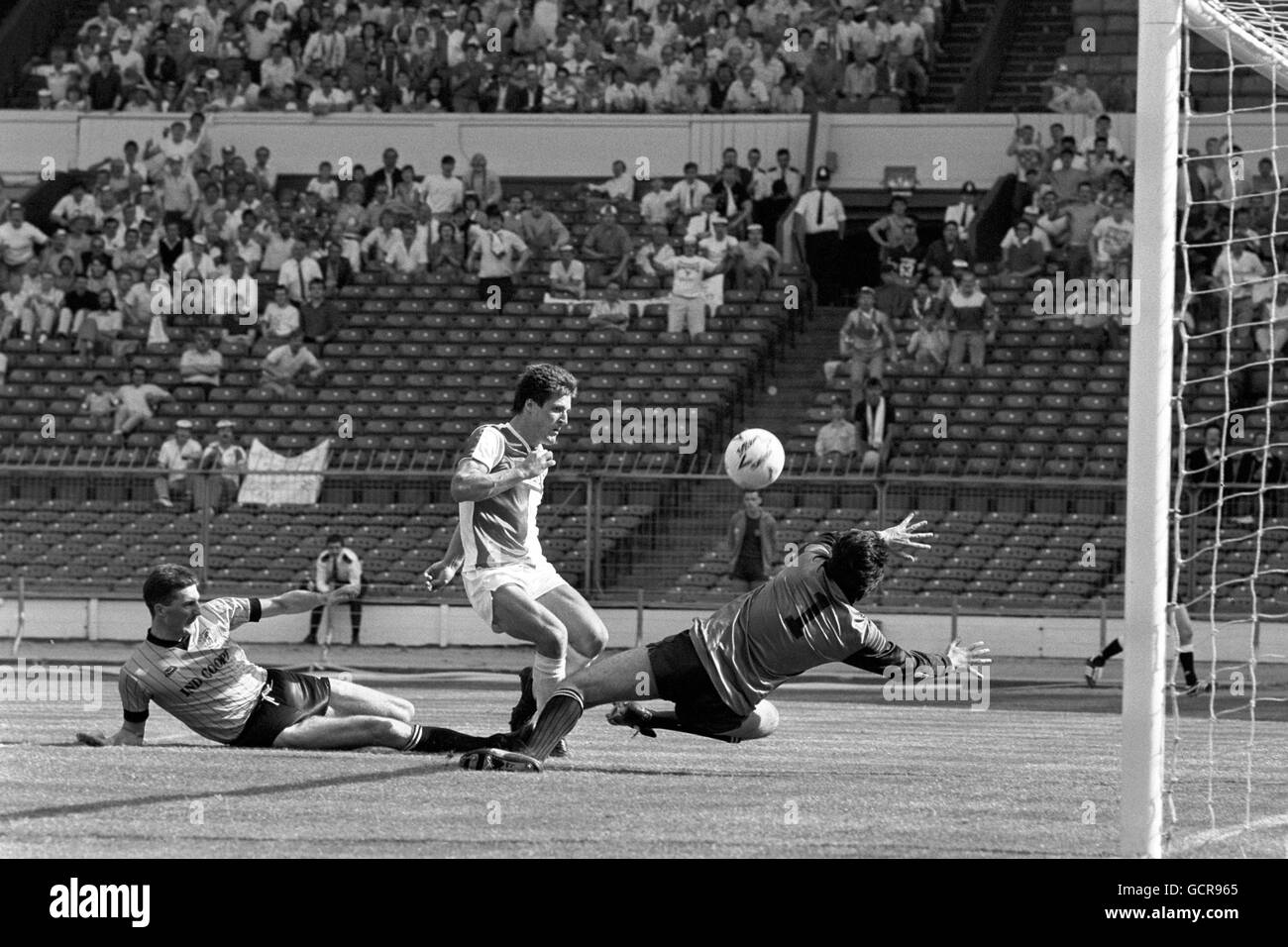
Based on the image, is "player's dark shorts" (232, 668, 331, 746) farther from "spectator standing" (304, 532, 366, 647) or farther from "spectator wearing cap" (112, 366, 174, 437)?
"spectator wearing cap" (112, 366, 174, 437)

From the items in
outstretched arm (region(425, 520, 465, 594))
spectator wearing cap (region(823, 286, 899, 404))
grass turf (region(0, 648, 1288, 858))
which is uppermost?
spectator wearing cap (region(823, 286, 899, 404))

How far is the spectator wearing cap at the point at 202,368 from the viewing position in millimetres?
29562

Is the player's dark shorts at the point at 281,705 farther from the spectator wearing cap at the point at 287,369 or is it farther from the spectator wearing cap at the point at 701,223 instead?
the spectator wearing cap at the point at 701,223

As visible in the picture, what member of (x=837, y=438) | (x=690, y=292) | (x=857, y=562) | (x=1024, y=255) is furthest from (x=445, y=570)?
(x=1024, y=255)

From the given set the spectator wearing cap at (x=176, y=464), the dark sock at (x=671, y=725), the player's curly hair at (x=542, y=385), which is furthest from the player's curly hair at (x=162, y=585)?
the spectator wearing cap at (x=176, y=464)

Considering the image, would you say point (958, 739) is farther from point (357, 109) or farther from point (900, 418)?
point (357, 109)

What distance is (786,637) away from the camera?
10.0m

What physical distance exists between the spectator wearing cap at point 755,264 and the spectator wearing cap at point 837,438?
3.99 metres

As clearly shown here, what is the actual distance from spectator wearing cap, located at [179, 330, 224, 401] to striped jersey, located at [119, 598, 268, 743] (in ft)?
60.6

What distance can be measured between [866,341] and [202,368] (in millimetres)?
9566

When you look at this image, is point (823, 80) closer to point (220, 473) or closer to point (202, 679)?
point (220, 473)

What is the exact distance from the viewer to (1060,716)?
17672 mm

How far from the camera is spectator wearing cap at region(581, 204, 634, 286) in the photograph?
30047 millimetres

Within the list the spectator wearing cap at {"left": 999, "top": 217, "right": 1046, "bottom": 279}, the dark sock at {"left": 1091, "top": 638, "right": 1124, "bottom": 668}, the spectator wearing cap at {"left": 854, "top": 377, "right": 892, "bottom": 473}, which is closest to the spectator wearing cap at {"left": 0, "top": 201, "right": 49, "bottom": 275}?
the spectator wearing cap at {"left": 854, "top": 377, "right": 892, "bottom": 473}
